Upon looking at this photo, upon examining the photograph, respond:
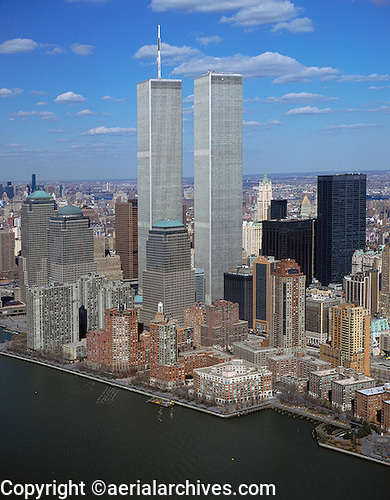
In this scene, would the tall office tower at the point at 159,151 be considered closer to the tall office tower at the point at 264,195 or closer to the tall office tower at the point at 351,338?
the tall office tower at the point at 264,195

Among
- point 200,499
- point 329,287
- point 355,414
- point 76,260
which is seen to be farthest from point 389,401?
point 76,260

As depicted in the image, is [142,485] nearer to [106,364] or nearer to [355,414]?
[355,414]

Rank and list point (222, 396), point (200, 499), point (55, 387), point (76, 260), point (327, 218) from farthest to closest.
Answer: point (327, 218), point (76, 260), point (55, 387), point (222, 396), point (200, 499)

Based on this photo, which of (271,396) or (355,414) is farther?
(271,396)

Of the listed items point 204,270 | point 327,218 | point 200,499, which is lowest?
point 200,499

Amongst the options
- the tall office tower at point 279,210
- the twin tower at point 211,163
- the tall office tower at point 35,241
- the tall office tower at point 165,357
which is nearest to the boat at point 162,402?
the tall office tower at point 165,357

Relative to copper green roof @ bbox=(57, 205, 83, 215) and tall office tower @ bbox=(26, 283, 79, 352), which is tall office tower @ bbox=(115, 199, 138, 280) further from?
tall office tower @ bbox=(26, 283, 79, 352)
